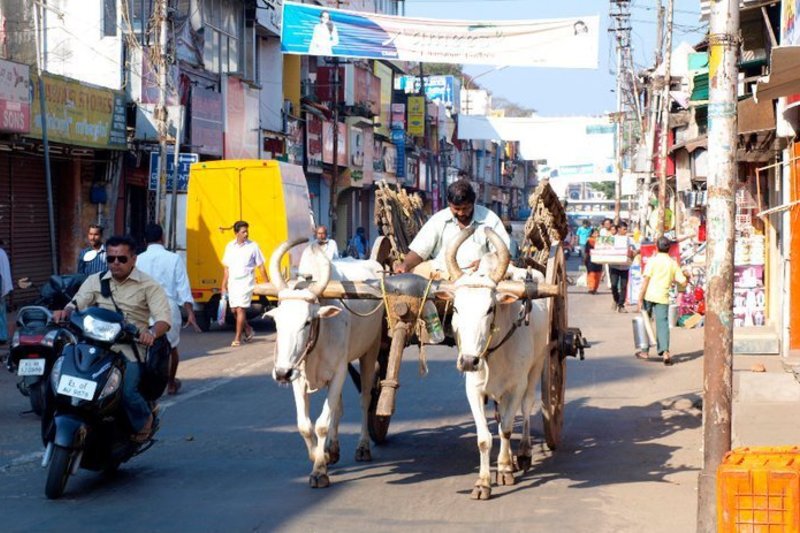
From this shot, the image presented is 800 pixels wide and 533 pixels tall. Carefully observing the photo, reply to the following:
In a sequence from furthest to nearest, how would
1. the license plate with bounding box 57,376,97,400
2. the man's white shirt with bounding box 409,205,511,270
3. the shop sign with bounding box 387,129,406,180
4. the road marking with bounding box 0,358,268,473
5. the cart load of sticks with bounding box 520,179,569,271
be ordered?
the shop sign with bounding box 387,129,406,180
the cart load of sticks with bounding box 520,179,569,271
the road marking with bounding box 0,358,268,473
the man's white shirt with bounding box 409,205,511,270
the license plate with bounding box 57,376,97,400

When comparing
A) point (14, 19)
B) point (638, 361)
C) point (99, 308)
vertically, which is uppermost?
point (14, 19)

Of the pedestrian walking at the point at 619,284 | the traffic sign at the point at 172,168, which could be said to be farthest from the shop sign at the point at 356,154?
the traffic sign at the point at 172,168

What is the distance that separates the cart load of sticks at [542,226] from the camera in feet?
31.4

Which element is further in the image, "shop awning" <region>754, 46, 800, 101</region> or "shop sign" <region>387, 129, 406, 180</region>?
"shop sign" <region>387, 129, 406, 180</region>

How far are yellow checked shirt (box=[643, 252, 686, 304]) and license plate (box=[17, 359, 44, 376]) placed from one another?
9064 millimetres

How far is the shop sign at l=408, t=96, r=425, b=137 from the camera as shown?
59.6 m

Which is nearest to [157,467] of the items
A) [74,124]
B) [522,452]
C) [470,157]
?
[522,452]

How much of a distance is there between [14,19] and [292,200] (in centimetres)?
807

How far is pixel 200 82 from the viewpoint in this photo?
31016 millimetres

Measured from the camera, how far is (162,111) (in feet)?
79.9

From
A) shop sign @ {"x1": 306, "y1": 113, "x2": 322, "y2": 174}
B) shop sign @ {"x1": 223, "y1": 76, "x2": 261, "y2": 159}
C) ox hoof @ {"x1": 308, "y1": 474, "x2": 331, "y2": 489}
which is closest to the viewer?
ox hoof @ {"x1": 308, "y1": 474, "x2": 331, "y2": 489}

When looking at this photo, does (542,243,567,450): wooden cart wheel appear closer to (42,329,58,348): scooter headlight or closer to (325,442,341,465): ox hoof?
(325,442,341,465): ox hoof

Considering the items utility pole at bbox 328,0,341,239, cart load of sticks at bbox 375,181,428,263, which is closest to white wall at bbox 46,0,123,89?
utility pole at bbox 328,0,341,239

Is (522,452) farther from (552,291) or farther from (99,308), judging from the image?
(99,308)
